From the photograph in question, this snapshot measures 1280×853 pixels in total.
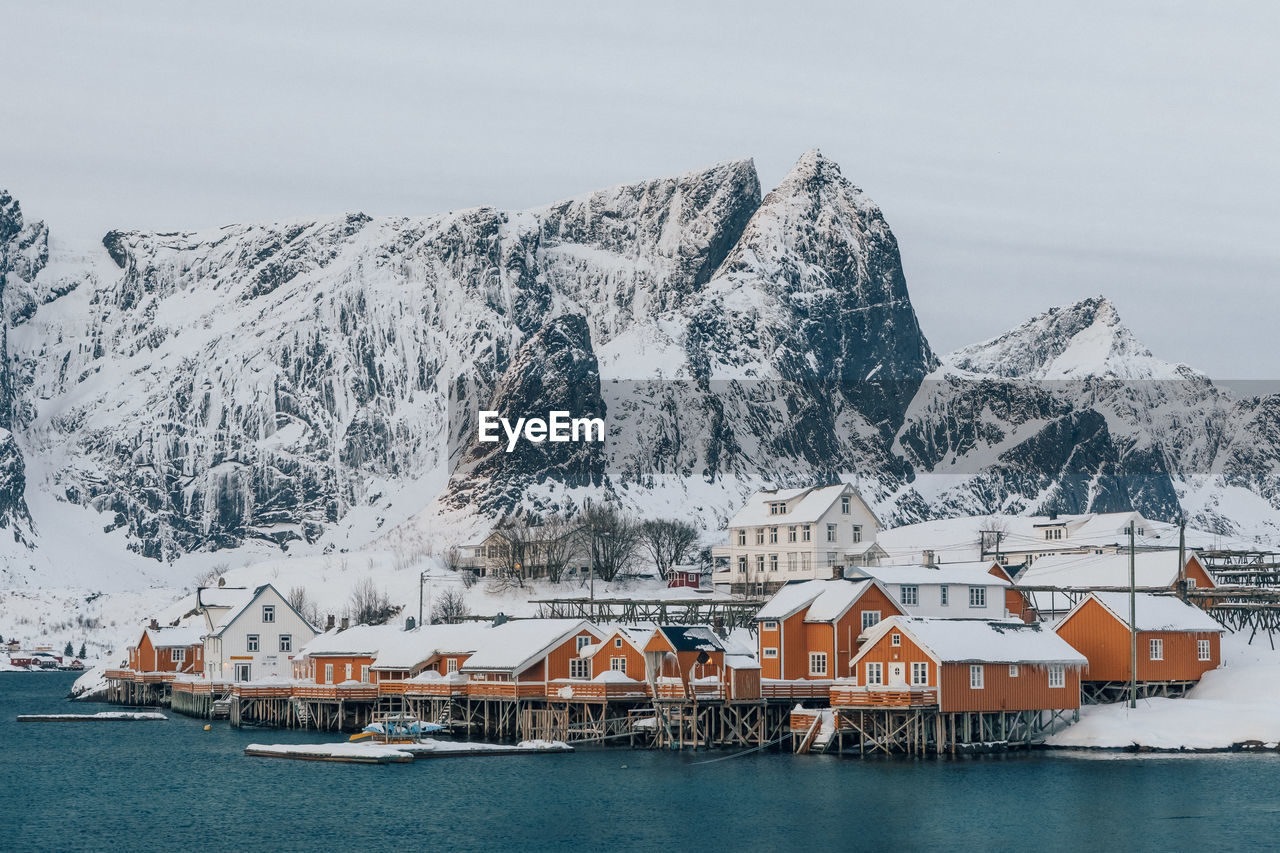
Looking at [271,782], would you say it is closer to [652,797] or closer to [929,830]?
[652,797]

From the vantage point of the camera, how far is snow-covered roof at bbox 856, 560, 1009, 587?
105 m

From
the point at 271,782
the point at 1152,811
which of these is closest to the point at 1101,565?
the point at 1152,811

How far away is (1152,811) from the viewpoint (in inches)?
2906

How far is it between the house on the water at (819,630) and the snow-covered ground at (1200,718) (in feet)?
40.3

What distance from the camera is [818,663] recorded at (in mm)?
102625

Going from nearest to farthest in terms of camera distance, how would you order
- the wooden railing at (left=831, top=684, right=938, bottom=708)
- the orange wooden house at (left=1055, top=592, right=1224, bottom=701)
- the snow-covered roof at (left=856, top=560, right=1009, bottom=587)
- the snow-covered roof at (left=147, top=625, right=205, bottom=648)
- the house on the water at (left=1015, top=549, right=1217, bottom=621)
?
the wooden railing at (left=831, top=684, right=938, bottom=708) → the orange wooden house at (left=1055, top=592, right=1224, bottom=701) → the snow-covered roof at (left=856, top=560, right=1009, bottom=587) → the house on the water at (left=1015, top=549, right=1217, bottom=621) → the snow-covered roof at (left=147, top=625, right=205, bottom=648)

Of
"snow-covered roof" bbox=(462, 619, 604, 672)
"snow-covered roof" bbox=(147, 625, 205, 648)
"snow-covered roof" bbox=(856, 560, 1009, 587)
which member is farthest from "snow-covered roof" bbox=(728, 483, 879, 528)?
"snow-covered roof" bbox=(462, 619, 604, 672)

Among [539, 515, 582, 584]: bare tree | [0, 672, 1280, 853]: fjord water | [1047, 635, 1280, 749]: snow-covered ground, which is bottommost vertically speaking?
[0, 672, 1280, 853]: fjord water

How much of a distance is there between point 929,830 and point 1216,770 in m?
21.9

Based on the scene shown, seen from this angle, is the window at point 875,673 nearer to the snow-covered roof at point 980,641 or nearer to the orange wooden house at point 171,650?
the snow-covered roof at point 980,641

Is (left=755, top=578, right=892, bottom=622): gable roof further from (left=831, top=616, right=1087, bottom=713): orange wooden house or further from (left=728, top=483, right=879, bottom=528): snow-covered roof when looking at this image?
(left=728, top=483, right=879, bottom=528): snow-covered roof

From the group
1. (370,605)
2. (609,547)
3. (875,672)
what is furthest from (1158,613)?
(609,547)

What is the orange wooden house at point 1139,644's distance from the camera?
102688 mm

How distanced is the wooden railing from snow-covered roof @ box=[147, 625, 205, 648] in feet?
246
